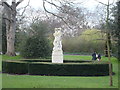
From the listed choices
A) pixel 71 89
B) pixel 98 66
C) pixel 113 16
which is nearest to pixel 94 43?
pixel 113 16

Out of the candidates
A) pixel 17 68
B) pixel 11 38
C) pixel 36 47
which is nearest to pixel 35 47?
pixel 36 47

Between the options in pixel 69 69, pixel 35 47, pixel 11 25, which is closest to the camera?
pixel 69 69

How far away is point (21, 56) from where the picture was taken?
33.2 metres

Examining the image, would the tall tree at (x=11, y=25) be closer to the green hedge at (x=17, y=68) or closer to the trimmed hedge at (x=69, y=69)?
the green hedge at (x=17, y=68)


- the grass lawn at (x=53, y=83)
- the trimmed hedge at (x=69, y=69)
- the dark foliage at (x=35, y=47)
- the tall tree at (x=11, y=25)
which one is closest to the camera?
the grass lawn at (x=53, y=83)

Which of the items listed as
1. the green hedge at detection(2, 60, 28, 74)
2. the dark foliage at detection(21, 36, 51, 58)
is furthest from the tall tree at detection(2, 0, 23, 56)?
the green hedge at detection(2, 60, 28, 74)

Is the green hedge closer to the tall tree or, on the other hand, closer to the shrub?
the shrub

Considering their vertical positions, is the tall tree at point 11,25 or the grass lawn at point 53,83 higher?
the tall tree at point 11,25

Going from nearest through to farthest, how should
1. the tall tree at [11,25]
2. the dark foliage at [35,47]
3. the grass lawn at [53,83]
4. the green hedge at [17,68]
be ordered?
1. the grass lawn at [53,83]
2. the green hedge at [17,68]
3. the dark foliage at [35,47]
4. the tall tree at [11,25]

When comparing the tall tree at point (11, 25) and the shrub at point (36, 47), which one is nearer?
the shrub at point (36, 47)

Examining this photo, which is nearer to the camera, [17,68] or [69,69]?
[69,69]

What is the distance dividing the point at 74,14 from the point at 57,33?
11095 millimetres

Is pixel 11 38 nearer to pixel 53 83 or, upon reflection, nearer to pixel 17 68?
pixel 17 68

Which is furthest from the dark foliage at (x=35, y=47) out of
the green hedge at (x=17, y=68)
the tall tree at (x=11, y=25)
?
the green hedge at (x=17, y=68)
